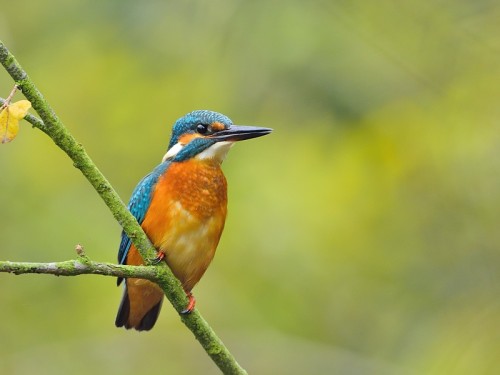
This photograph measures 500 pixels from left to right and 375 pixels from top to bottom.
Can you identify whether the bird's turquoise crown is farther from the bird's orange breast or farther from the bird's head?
the bird's orange breast

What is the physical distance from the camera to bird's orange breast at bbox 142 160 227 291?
12.8ft

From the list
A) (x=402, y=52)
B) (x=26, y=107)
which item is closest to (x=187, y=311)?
(x=26, y=107)

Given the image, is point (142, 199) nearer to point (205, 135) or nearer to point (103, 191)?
point (205, 135)

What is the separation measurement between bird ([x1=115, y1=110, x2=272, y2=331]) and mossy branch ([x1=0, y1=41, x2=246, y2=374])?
2.19ft

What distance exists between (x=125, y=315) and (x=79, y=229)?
8.46 ft

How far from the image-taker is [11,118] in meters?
2.55

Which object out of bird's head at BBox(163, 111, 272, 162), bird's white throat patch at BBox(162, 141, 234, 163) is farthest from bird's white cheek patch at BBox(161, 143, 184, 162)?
bird's white throat patch at BBox(162, 141, 234, 163)

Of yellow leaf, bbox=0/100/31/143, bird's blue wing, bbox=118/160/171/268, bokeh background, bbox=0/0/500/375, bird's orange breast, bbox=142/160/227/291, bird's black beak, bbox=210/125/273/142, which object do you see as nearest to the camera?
yellow leaf, bbox=0/100/31/143

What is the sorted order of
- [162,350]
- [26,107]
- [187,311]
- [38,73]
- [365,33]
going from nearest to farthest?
[26,107] → [187,311] → [365,33] → [162,350] → [38,73]

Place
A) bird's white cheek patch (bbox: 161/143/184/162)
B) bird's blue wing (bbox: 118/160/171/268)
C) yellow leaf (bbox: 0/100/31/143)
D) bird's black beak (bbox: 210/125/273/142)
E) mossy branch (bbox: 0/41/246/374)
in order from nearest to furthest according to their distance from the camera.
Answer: yellow leaf (bbox: 0/100/31/143)
mossy branch (bbox: 0/41/246/374)
bird's black beak (bbox: 210/125/273/142)
bird's blue wing (bbox: 118/160/171/268)
bird's white cheek patch (bbox: 161/143/184/162)

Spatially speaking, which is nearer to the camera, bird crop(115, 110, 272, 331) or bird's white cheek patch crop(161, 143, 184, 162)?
bird crop(115, 110, 272, 331)

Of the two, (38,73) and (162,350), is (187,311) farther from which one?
(38,73)

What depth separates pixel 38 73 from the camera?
343 inches

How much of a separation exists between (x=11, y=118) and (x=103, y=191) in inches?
16.9
